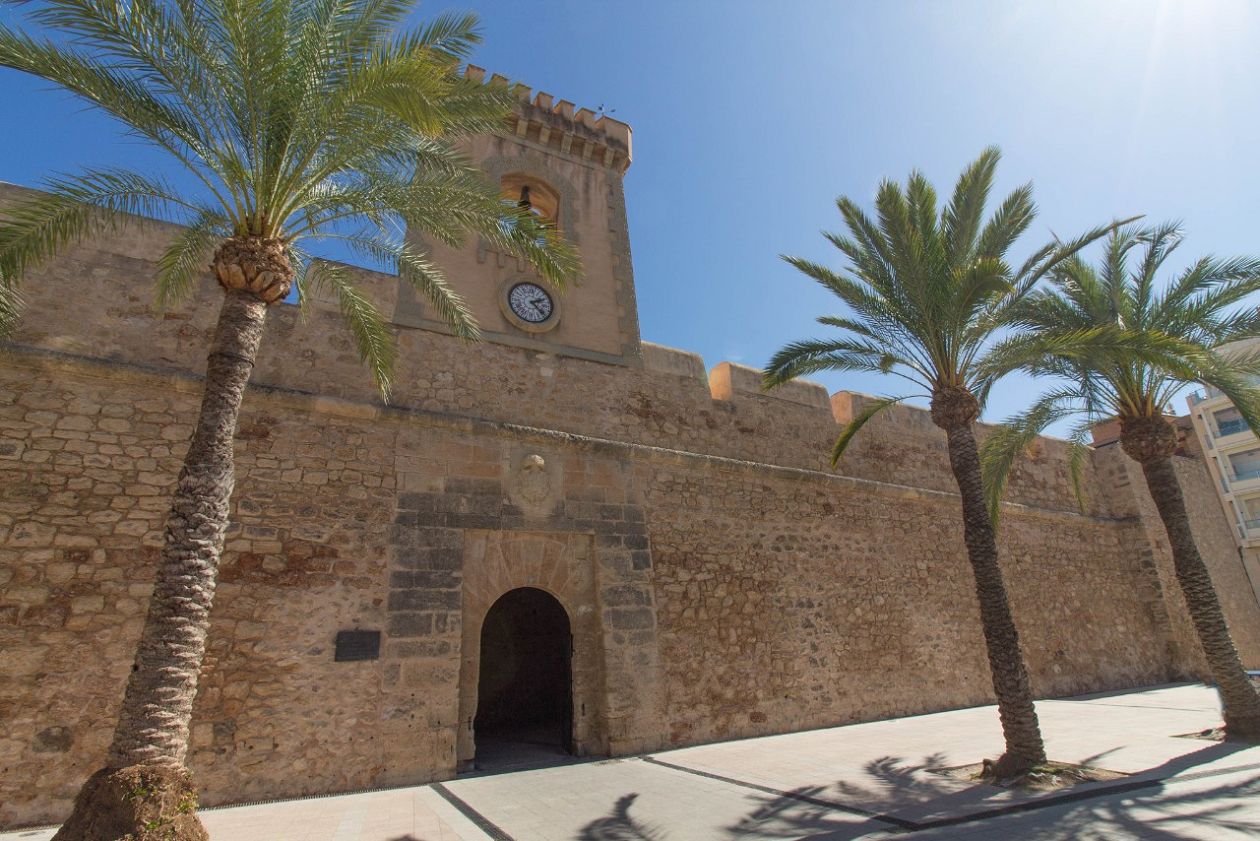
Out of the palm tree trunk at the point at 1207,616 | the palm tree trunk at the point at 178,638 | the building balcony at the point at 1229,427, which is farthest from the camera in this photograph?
the building balcony at the point at 1229,427

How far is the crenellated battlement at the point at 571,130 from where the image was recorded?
33.8 ft

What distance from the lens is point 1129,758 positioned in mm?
5684

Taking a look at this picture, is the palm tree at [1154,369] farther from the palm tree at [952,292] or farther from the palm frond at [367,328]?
the palm frond at [367,328]

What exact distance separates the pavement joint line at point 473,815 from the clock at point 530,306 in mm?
5341

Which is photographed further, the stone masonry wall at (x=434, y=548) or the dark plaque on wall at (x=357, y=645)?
the dark plaque on wall at (x=357, y=645)

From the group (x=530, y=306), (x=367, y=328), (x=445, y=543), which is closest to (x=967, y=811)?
(x=445, y=543)

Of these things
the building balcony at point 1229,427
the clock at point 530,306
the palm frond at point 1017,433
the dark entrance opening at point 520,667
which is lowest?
the dark entrance opening at point 520,667

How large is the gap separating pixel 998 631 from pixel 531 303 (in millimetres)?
6440

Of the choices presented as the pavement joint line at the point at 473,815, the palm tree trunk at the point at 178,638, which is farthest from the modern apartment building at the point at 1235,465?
the palm tree trunk at the point at 178,638

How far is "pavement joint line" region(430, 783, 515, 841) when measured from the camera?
4.21 meters

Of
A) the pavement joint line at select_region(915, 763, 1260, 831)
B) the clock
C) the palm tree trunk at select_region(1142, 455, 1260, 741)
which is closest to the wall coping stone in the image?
the clock

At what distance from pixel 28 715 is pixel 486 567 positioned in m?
3.67

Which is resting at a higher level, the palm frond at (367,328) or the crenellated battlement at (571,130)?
the crenellated battlement at (571,130)

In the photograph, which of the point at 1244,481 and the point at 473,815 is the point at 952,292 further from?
the point at 1244,481
